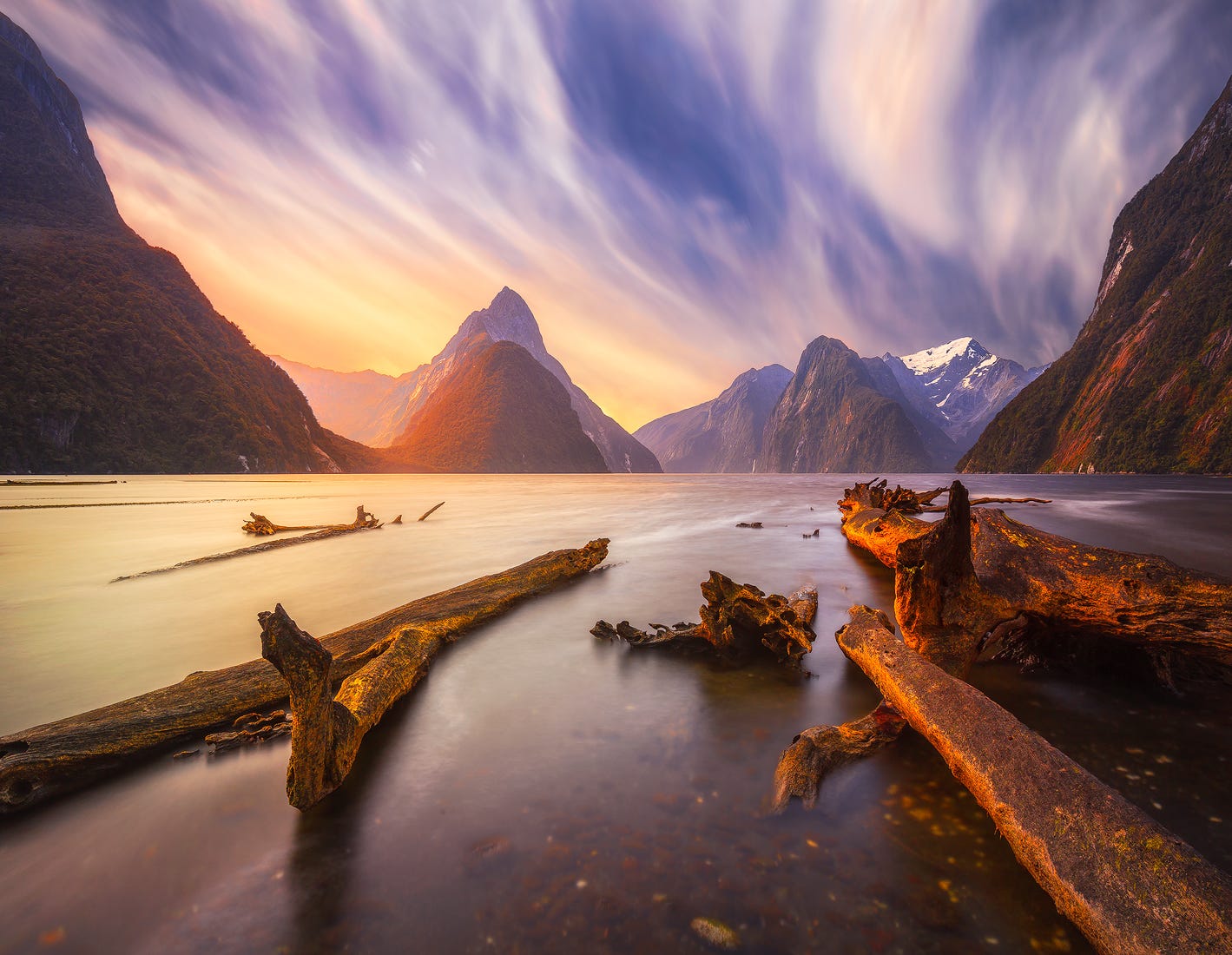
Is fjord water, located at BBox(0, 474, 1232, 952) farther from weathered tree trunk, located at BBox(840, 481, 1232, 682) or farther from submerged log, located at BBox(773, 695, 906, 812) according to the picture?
weathered tree trunk, located at BBox(840, 481, 1232, 682)

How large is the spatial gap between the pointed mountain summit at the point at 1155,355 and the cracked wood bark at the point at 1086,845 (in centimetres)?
13525

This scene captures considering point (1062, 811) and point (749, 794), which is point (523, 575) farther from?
point (1062, 811)

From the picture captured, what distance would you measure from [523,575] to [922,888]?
7.23 meters

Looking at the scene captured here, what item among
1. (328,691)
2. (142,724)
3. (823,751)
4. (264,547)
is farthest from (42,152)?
(823,751)

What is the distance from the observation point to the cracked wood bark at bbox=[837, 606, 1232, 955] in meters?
1.94

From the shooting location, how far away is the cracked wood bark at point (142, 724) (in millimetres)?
3266

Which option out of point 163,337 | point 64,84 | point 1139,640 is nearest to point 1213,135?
point 1139,640

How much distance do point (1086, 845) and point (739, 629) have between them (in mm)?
4105

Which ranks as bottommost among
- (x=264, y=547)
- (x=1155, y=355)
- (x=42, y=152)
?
(x=264, y=547)

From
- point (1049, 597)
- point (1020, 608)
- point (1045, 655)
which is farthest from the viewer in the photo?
point (1045, 655)

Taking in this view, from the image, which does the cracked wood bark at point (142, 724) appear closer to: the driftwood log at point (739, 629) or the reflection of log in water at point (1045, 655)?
the driftwood log at point (739, 629)

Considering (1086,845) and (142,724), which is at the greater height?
(1086,845)

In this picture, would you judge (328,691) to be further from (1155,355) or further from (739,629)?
(1155,355)

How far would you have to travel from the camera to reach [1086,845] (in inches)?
89.9
